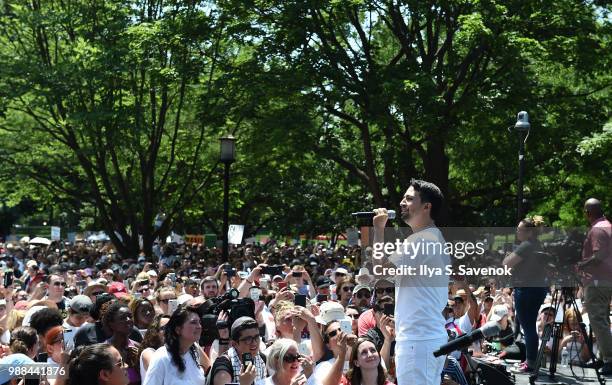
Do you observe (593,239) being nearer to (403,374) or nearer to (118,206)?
(403,374)

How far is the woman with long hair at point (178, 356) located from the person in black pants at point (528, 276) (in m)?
3.78

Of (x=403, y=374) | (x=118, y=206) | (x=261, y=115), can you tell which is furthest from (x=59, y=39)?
(x=403, y=374)

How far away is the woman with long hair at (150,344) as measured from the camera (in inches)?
281

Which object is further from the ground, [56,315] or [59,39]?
[59,39]

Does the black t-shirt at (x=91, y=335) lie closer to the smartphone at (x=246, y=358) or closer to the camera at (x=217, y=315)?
the camera at (x=217, y=315)

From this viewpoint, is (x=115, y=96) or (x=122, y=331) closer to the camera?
(x=122, y=331)

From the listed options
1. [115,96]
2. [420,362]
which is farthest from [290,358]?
[115,96]

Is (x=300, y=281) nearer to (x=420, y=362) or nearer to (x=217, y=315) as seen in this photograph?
(x=217, y=315)

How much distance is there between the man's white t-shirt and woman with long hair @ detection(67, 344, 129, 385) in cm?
225

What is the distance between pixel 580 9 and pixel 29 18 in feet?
52.5

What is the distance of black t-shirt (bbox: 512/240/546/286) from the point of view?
918cm

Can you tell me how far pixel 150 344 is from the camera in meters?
7.43

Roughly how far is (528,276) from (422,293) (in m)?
3.57

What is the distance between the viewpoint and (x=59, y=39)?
30.9m
